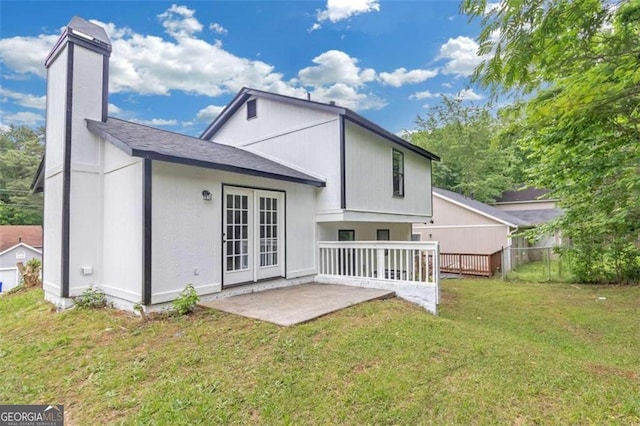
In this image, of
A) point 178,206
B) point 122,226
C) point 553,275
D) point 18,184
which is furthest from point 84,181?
point 18,184

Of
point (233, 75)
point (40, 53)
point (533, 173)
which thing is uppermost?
point (233, 75)

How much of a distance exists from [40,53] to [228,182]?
613 cm

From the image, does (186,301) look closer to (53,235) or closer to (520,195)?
(53,235)

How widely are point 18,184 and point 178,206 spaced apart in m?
26.5

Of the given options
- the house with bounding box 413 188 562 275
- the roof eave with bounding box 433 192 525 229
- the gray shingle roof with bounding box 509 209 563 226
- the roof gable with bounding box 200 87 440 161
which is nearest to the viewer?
the roof gable with bounding box 200 87 440 161

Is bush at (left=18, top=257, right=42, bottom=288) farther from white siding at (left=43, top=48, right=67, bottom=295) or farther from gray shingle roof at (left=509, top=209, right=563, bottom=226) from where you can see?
gray shingle roof at (left=509, top=209, right=563, bottom=226)

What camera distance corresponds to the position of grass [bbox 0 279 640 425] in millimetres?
2822

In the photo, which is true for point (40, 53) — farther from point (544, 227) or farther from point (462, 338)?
point (544, 227)

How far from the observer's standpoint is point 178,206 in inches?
226

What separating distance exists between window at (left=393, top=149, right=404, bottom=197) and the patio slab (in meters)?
4.67

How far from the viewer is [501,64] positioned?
12.1ft

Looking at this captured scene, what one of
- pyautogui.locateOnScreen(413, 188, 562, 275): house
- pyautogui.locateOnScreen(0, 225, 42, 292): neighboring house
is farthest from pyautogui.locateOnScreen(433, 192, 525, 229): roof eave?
pyautogui.locateOnScreen(0, 225, 42, 292): neighboring house

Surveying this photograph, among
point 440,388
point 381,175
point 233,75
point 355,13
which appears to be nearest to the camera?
point 440,388

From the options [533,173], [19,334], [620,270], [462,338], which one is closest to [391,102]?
[533,173]
